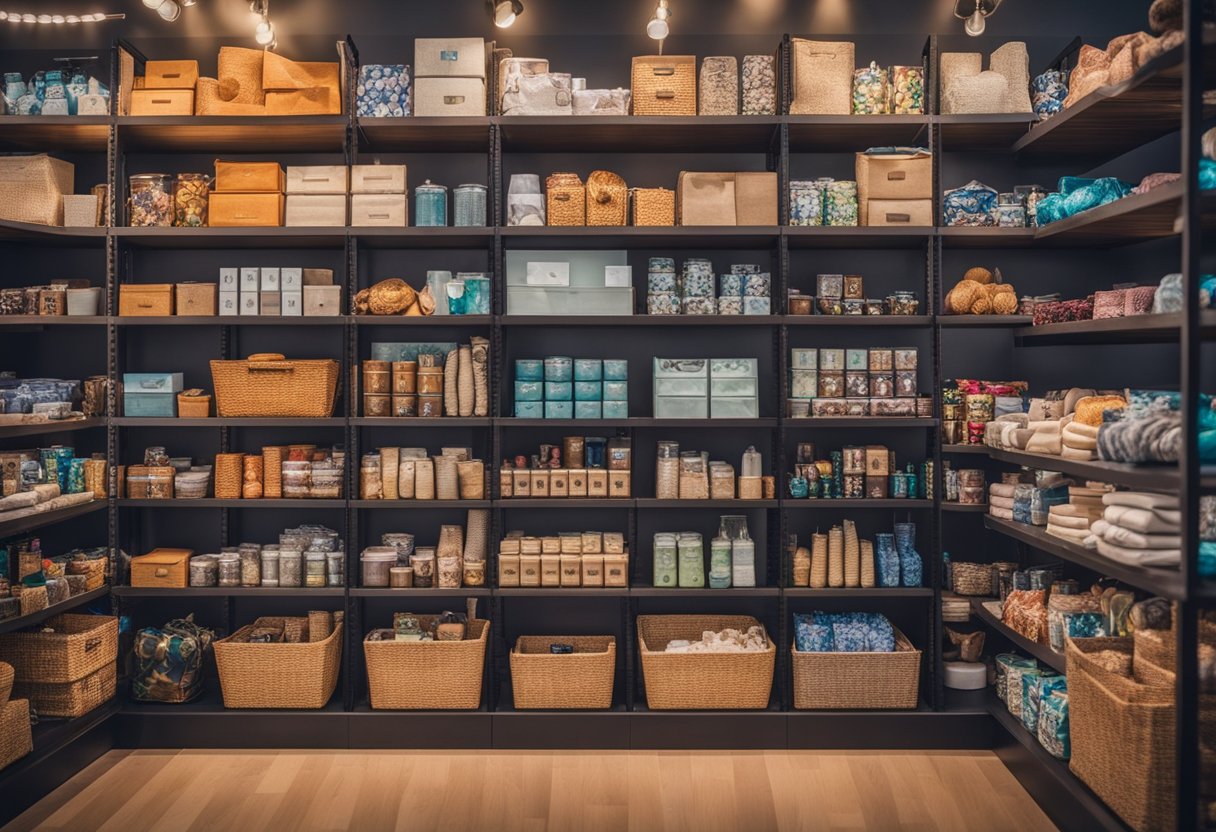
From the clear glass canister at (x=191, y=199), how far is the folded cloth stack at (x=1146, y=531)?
14.0ft

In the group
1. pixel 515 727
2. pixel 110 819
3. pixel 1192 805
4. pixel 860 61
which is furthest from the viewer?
pixel 860 61

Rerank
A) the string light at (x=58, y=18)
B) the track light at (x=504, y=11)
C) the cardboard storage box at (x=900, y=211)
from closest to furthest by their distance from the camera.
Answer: the track light at (x=504, y=11)
the cardboard storage box at (x=900, y=211)
the string light at (x=58, y=18)

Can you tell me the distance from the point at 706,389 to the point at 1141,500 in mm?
2013

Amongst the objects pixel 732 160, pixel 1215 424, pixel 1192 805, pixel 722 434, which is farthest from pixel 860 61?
pixel 1192 805

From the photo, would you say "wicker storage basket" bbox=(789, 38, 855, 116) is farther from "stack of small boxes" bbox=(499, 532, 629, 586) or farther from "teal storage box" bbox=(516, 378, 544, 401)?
"stack of small boxes" bbox=(499, 532, 629, 586)

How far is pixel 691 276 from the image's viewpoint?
179 inches

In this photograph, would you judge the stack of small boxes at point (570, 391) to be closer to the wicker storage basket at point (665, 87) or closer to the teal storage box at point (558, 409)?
the teal storage box at point (558, 409)

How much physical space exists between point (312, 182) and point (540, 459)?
1.80m

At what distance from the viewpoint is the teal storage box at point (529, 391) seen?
15.0ft

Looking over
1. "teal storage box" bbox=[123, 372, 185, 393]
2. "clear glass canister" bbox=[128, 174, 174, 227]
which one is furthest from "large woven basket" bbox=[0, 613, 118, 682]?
"clear glass canister" bbox=[128, 174, 174, 227]

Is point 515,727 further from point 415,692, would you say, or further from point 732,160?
point 732,160

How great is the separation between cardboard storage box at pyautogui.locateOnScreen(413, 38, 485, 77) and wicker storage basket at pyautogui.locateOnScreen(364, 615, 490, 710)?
278 centimetres

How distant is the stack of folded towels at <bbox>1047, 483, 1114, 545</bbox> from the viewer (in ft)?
11.8

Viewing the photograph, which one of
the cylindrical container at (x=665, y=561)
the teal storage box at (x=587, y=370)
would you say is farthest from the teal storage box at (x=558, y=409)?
the cylindrical container at (x=665, y=561)
